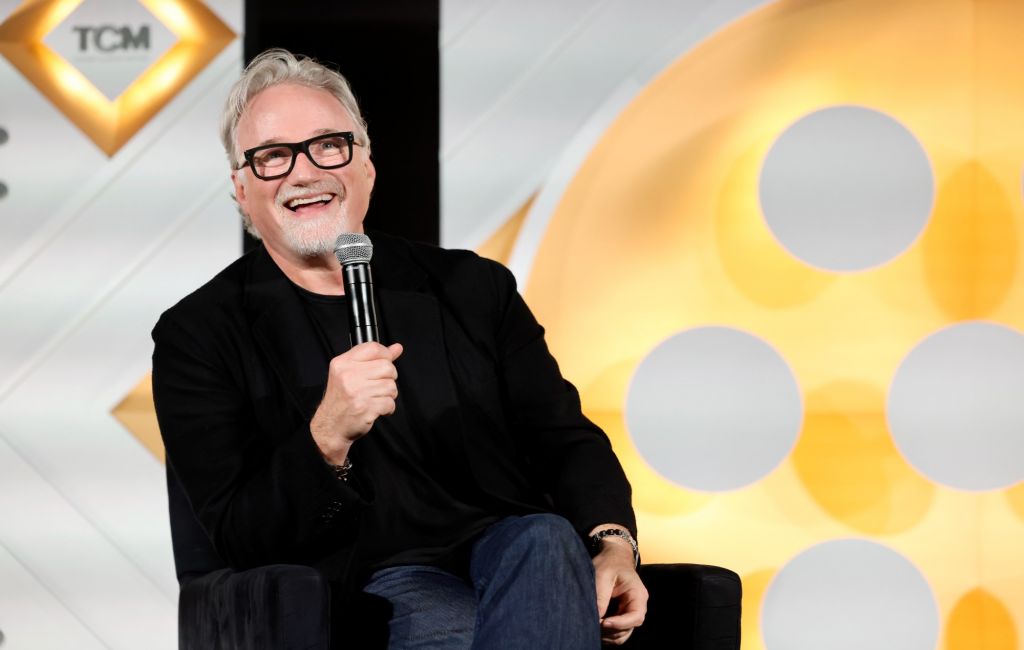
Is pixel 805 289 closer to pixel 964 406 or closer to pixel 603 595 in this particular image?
pixel 964 406

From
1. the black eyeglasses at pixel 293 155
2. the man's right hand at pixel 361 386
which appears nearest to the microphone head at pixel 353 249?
the man's right hand at pixel 361 386

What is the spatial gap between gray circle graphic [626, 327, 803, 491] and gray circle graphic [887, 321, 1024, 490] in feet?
0.81

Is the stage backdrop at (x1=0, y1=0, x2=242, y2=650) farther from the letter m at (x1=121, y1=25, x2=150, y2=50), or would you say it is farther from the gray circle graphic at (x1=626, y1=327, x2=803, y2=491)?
the gray circle graphic at (x1=626, y1=327, x2=803, y2=491)

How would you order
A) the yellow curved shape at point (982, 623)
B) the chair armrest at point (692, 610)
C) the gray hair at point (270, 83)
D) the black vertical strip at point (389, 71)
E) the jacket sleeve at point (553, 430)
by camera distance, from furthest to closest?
the black vertical strip at point (389, 71), the yellow curved shape at point (982, 623), the gray hair at point (270, 83), the jacket sleeve at point (553, 430), the chair armrest at point (692, 610)

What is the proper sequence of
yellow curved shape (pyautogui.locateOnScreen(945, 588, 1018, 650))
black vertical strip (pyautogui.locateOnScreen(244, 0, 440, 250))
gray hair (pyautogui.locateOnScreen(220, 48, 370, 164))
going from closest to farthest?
gray hair (pyautogui.locateOnScreen(220, 48, 370, 164))
yellow curved shape (pyautogui.locateOnScreen(945, 588, 1018, 650))
black vertical strip (pyautogui.locateOnScreen(244, 0, 440, 250))

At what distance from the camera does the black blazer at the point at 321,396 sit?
1.57 metres

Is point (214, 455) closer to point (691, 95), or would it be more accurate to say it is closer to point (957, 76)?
point (691, 95)

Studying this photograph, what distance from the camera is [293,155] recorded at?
5.91 ft

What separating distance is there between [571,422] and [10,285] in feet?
4.97

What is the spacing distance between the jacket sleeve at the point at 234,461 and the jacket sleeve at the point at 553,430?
0.35 metres

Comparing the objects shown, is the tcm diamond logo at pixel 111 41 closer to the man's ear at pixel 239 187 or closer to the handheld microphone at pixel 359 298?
the man's ear at pixel 239 187

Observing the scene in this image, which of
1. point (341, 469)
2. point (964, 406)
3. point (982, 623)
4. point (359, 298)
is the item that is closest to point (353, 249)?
point (359, 298)

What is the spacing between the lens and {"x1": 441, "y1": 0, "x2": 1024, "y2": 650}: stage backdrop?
2467 millimetres

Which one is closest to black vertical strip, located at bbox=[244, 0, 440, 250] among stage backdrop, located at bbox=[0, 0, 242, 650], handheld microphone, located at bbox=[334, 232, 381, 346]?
stage backdrop, located at bbox=[0, 0, 242, 650]
